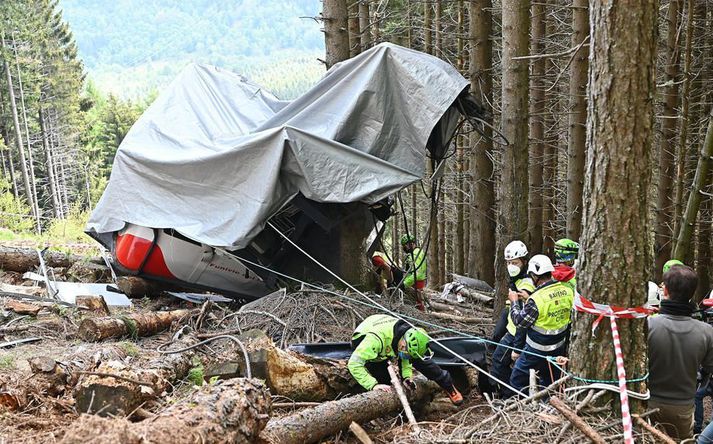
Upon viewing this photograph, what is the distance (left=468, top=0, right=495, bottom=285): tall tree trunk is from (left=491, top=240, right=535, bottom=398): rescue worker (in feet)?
9.27

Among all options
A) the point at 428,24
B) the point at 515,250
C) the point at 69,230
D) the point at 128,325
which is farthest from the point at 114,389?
the point at 69,230

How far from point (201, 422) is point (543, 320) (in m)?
3.54

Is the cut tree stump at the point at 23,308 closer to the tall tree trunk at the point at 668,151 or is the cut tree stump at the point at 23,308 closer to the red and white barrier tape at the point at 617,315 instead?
the red and white barrier tape at the point at 617,315

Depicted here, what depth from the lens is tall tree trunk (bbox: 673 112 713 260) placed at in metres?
7.91

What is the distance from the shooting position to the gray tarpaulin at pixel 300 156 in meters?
7.38

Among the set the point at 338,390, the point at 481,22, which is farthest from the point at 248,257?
the point at 481,22

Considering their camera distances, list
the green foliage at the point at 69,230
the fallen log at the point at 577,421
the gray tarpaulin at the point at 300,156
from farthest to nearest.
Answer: the green foliage at the point at 69,230 < the gray tarpaulin at the point at 300,156 < the fallen log at the point at 577,421

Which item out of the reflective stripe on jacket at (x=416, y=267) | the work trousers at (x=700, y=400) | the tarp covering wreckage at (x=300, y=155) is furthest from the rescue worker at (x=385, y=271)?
the work trousers at (x=700, y=400)

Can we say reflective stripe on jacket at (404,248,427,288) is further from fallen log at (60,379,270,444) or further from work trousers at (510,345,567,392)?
fallen log at (60,379,270,444)

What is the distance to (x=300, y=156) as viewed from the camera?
7383 millimetres

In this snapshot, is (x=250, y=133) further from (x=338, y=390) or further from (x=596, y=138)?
(x=596, y=138)

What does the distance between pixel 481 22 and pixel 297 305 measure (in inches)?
224

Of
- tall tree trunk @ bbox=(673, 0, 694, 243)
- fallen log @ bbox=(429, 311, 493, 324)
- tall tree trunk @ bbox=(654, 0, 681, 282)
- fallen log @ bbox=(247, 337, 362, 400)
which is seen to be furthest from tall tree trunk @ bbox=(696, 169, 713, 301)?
fallen log @ bbox=(247, 337, 362, 400)

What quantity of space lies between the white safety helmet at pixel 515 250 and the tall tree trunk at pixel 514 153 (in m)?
0.62
